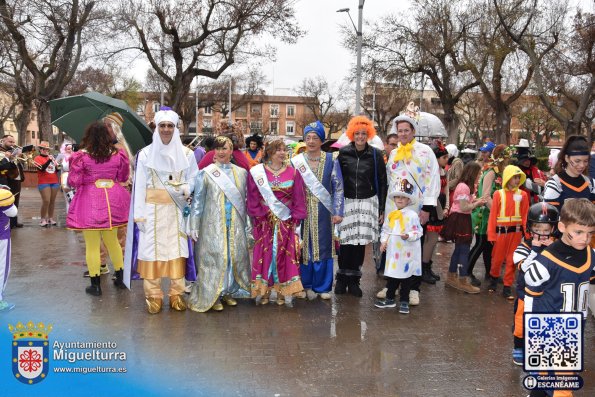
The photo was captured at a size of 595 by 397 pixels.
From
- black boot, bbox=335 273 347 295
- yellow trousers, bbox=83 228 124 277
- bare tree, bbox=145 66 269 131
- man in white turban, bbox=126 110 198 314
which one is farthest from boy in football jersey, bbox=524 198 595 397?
bare tree, bbox=145 66 269 131

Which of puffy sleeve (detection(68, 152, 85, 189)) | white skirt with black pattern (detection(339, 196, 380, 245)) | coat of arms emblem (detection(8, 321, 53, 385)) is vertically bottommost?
coat of arms emblem (detection(8, 321, 53, 385))

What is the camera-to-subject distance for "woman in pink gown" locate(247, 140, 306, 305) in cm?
534

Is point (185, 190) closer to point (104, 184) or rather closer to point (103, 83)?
point (104, 184)

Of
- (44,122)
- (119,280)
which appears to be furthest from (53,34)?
(119,280)

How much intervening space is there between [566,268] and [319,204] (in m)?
2.91

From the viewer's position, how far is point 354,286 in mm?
6066

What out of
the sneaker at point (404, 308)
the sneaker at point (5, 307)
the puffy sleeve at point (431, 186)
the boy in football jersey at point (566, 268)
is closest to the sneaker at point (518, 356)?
the boy in football jersey at point (566, 268)

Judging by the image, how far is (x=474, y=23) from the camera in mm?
22625

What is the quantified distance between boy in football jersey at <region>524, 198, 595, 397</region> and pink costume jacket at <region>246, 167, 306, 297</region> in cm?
263

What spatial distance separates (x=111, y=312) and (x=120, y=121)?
8.94 feet

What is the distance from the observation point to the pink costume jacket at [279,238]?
5.36 metres

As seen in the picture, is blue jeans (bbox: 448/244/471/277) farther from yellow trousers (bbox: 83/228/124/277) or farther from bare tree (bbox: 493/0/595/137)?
bare tree (bbox: 493/0/595/137)

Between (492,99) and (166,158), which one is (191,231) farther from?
(492,99)

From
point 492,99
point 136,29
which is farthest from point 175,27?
point 492,99
